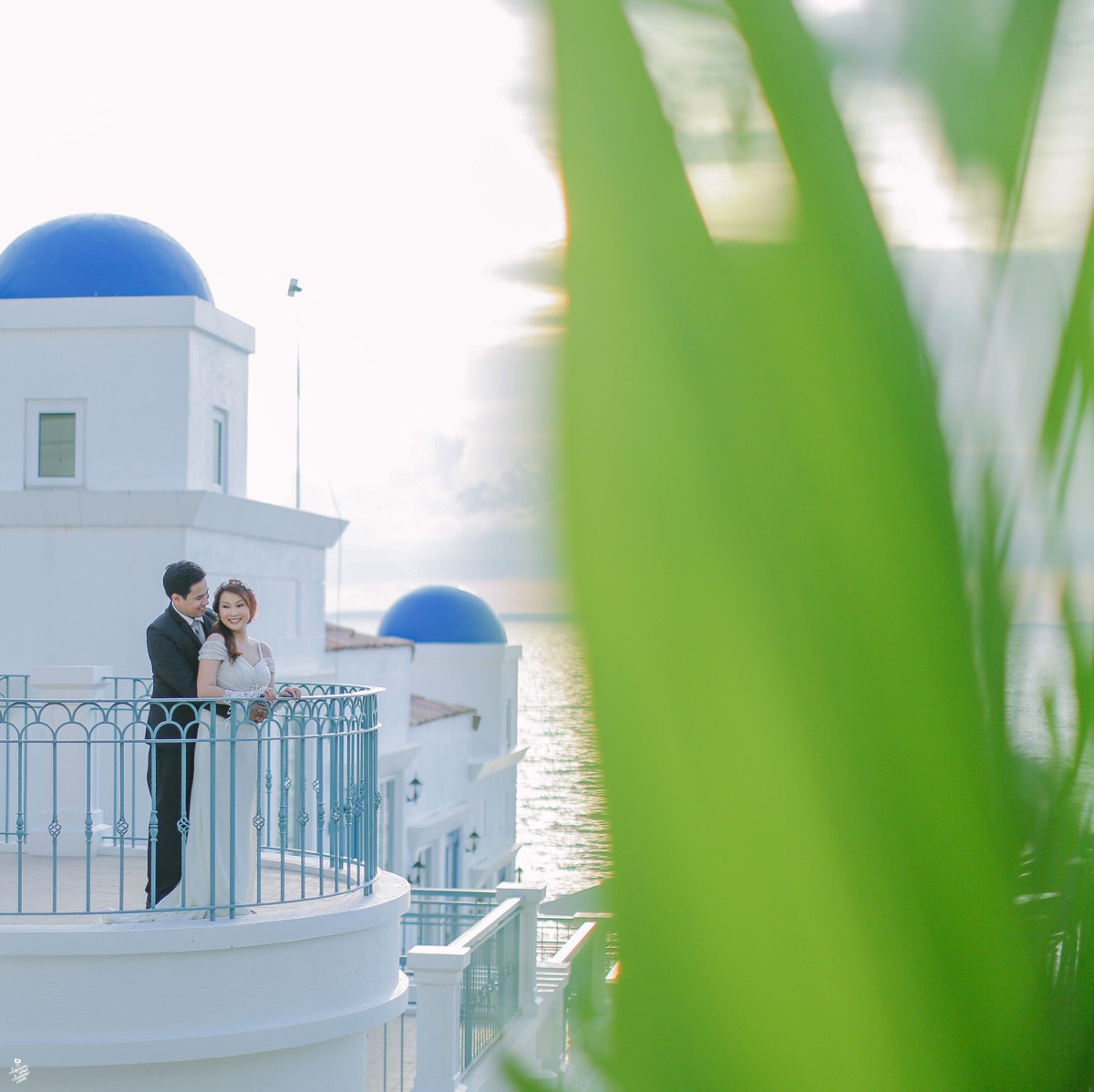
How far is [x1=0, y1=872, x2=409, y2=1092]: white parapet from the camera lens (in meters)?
7.23

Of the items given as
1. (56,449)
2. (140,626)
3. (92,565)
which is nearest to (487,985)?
(140,626)

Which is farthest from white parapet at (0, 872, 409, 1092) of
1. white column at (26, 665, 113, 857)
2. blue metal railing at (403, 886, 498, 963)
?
blue metal railing at (403, 886, 498, 963)

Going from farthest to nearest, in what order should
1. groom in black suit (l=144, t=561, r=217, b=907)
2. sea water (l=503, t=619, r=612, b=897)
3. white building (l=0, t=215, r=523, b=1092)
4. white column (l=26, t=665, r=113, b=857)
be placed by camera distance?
1. white column (l=26, t=665, r=113, b=857)
2. groom in black suit (l=144, t=561, r=217, b=907)
3. white building (l=0, t=215, r=523, b=1092)
4. sea water (l=503, t=619, r=612, b=897)

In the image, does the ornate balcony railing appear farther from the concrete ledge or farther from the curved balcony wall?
the concrete ledge

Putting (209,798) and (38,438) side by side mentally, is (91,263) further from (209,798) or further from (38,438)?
(209,798)

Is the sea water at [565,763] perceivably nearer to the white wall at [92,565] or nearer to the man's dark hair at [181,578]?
the man's dark hair at [181,578]

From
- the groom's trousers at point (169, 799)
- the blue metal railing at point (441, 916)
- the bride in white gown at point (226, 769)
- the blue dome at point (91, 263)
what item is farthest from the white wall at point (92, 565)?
the bride in white gown at point (226, 769)

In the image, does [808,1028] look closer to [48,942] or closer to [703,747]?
[703,747]

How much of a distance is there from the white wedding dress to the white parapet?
0.68ft

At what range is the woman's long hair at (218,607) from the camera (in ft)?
23.5

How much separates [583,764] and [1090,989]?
0.27 m

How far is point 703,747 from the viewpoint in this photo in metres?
0.54

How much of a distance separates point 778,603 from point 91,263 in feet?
43.2

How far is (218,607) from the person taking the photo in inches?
283
